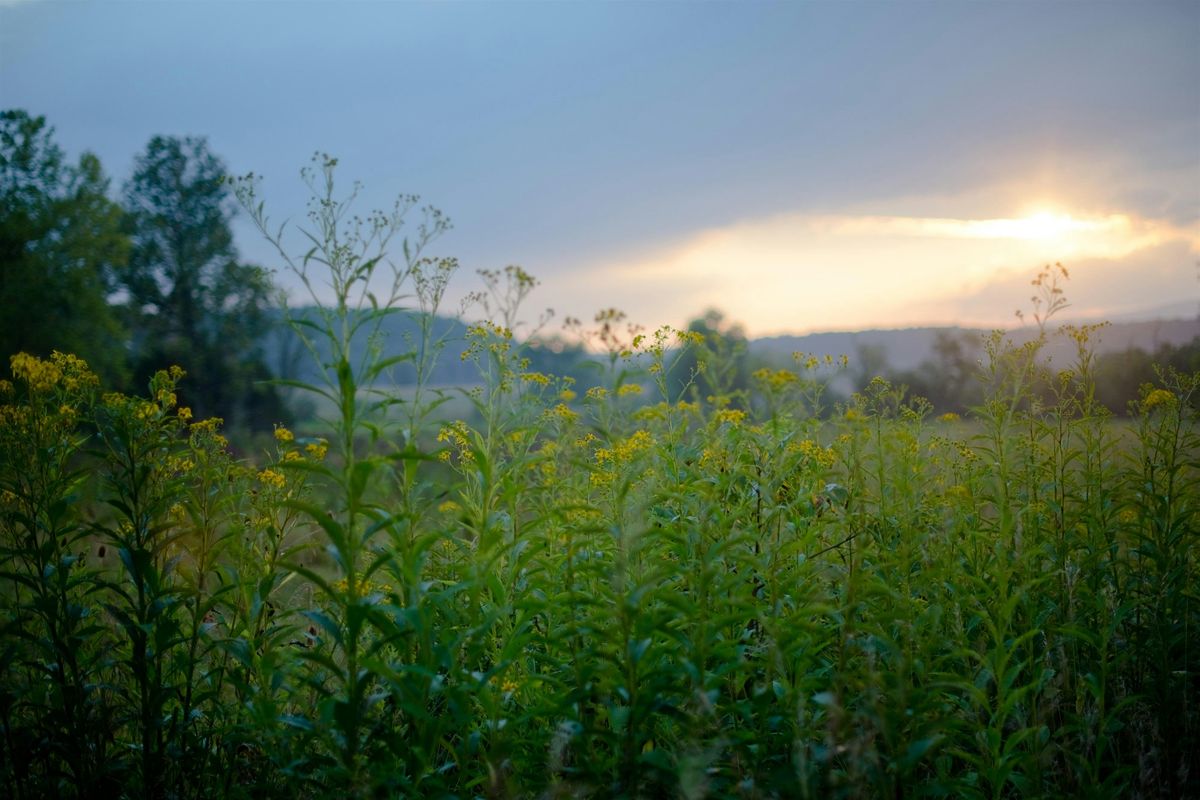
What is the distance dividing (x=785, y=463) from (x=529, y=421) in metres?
1.10

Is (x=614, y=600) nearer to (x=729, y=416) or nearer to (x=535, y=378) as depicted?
(x=729, y=416)

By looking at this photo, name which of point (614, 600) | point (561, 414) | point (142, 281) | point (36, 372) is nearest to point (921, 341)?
point (561, 414)

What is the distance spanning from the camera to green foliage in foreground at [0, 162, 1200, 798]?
222 cm

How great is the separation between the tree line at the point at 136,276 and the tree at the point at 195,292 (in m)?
0.03

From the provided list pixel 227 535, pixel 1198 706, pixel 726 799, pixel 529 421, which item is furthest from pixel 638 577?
pixel 1198 706

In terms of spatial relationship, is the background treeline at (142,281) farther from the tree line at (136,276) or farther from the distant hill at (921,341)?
the distant hill at (921,341)

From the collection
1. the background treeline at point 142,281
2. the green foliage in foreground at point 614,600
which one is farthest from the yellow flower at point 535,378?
the background treeline at point 142,281

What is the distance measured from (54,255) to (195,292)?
14.1 feet

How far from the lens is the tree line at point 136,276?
668 inches

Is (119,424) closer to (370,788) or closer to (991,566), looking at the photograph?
(370,788)

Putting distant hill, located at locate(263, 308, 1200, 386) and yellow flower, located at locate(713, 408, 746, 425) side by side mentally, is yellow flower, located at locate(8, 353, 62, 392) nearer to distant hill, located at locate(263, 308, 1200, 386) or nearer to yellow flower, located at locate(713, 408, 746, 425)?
distant hill, located at locate(263, 308, 1200, 386)

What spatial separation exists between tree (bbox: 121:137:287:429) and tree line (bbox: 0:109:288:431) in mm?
33

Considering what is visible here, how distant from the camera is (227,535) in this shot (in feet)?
9.46

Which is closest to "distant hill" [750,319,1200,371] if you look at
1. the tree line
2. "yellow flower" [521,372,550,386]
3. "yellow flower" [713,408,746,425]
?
"yellow flower" [713,408,746,425]
